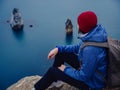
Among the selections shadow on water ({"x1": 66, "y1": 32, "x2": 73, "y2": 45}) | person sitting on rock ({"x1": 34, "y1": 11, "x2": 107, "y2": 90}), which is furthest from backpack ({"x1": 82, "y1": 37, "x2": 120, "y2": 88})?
shadow on water ({"x1": 66, "y1": 32, "x2": 73, "y2": 45})

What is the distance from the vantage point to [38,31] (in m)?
2.38

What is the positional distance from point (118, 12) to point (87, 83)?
167 cm

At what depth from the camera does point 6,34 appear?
233cm

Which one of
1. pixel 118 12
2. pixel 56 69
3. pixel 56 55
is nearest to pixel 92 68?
pixel 56 69

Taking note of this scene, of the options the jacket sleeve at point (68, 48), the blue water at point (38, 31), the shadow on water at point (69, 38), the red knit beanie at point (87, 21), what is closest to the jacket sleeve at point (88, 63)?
the red knit beanie at point (87, 21)

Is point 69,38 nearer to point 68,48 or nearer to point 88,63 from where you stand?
point 68,48

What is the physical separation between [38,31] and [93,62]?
1.35m

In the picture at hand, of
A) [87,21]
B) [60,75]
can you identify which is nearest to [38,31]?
[60,75]

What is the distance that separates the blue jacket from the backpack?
18 millimetres

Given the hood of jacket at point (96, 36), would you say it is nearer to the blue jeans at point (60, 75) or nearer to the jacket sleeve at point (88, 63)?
the jacket sleeve at point (88, 63)

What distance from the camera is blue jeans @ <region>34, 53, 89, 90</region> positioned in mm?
1232

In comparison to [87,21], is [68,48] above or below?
below

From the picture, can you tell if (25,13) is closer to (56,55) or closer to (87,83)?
(56,55)

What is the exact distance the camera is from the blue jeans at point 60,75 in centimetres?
123
